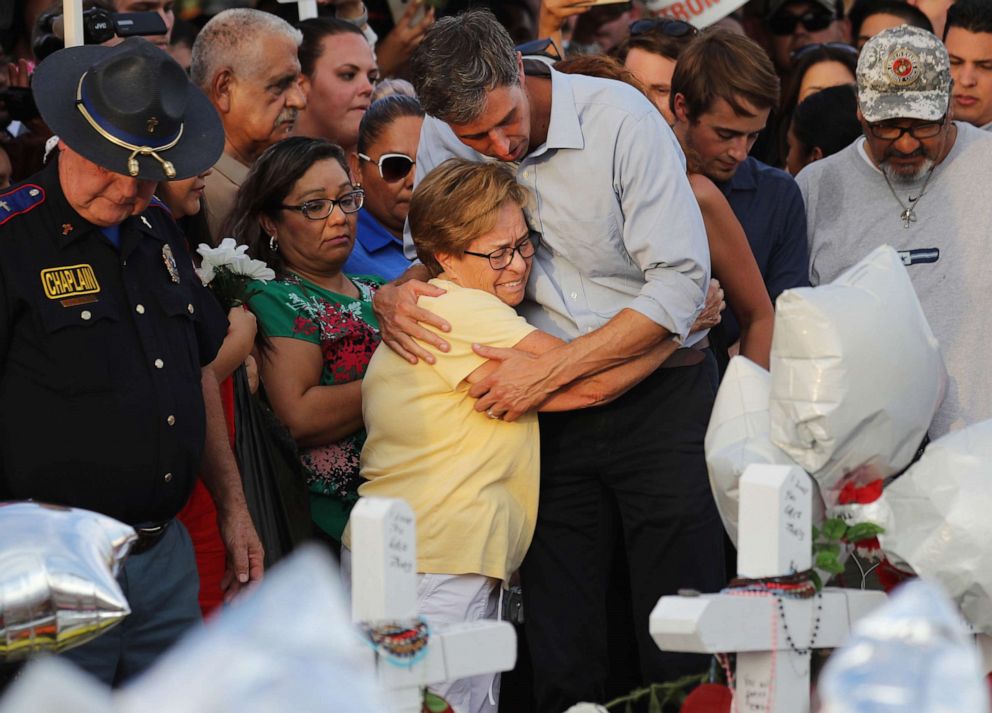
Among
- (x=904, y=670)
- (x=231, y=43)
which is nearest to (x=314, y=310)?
(x=231, y=43)

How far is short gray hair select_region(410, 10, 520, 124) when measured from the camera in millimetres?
3320

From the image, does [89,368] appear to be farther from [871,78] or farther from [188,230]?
[871,78]

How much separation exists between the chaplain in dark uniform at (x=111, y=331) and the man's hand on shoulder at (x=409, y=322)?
1.49 ft

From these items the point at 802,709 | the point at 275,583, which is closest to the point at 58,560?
the point at 275,583

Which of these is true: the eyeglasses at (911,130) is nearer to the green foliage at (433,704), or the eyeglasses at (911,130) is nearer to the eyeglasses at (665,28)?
the eyeglasses at (665,28)

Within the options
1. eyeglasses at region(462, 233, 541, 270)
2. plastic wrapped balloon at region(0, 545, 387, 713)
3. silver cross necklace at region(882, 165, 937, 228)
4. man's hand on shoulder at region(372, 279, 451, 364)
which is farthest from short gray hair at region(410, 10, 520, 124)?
plastic wrapped balloon at region(0, 545, 387, 713)

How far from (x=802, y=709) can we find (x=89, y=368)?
1.66 metres

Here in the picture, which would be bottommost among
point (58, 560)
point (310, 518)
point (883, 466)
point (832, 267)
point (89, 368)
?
point (310, 518)

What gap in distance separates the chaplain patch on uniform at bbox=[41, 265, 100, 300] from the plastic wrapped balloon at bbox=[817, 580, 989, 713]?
224 centimetres

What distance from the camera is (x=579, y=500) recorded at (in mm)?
3594

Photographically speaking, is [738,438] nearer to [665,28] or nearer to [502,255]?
[502,255]

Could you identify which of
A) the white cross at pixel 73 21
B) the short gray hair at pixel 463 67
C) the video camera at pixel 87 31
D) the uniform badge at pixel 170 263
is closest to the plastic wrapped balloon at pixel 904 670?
the short gray hair at pixel 463 67

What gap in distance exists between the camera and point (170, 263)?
11.4 ft

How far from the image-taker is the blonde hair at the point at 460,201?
348 cm
